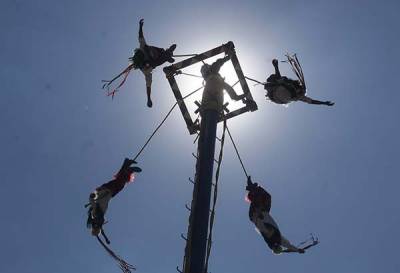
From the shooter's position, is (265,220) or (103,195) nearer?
(265,220)

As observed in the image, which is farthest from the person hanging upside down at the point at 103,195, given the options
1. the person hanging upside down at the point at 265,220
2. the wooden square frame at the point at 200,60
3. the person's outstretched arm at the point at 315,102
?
the person's outstretched arm at the point at 315,102

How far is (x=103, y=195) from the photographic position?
1036cm

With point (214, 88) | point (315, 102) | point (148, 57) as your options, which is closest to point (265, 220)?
point (214, 88)

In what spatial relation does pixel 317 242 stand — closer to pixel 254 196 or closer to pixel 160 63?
pixel 254 196

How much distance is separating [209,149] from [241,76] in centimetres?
309

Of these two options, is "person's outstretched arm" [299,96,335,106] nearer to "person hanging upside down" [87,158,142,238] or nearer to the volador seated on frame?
the volador seated on frame

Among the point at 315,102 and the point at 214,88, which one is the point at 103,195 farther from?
the point at 315,102

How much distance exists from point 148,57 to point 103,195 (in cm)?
400

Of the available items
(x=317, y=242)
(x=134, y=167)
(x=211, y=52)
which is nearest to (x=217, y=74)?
(x=211, y=52)

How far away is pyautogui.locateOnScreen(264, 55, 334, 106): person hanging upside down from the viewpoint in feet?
41.2

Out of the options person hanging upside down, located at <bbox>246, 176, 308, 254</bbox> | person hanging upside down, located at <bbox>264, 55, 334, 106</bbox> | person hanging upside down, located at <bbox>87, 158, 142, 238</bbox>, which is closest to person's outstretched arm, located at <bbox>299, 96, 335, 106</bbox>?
person hanging upside down, located at <bbox>264, 55, 334, 106</bbox>

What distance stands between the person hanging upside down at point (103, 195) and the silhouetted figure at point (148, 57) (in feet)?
7.86

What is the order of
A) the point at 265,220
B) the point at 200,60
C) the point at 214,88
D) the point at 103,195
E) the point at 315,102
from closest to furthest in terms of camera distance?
1. the point at 265,220
2. the point at 103,195
3. the point at 214,88
4. the point at 200,60
5. the point at 315,102

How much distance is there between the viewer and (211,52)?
12.3 meters
